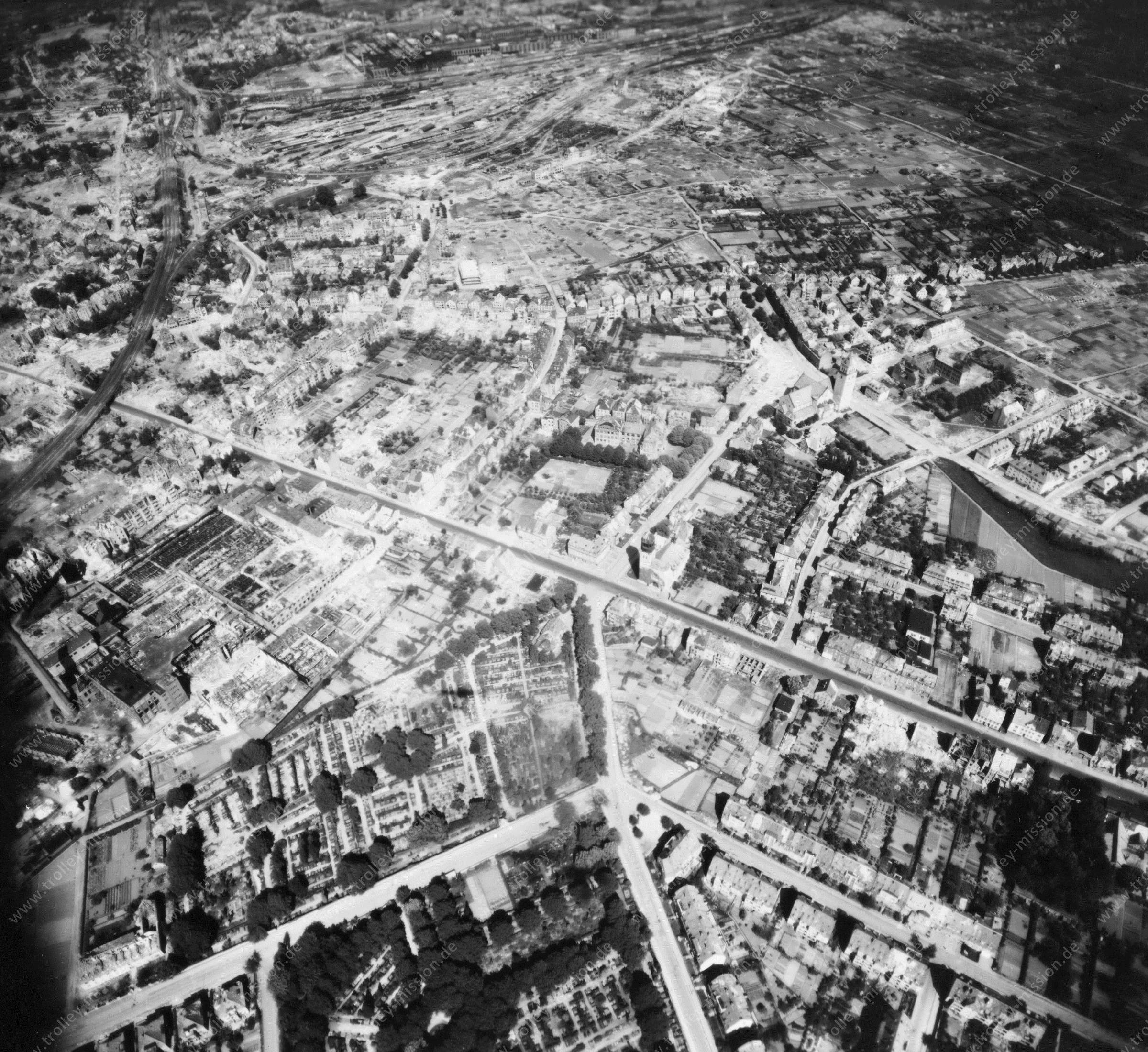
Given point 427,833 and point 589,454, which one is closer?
point 427,833

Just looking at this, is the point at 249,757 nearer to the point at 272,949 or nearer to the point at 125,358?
the point at 272,949

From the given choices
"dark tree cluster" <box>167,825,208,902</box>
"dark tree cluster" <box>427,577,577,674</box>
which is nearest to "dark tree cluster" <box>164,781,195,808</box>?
"dark tree cluster" <box>167,825,208,902</box>

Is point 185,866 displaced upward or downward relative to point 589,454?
downward

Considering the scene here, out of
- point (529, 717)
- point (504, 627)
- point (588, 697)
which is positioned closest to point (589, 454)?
point (504, 627)

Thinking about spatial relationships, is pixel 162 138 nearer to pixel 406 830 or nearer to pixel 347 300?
pixel 347 300

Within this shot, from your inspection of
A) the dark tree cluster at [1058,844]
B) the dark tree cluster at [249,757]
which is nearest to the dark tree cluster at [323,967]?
the dark tree cluster at [249,757]

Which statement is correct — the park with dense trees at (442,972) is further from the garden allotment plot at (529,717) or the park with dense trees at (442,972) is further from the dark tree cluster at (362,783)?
the garden allotment plot at (529,717)
